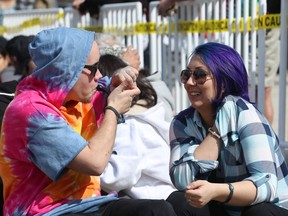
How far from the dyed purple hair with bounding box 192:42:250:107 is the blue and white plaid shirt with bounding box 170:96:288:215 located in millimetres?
45

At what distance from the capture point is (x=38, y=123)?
2.70m

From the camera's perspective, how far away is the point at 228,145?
9.87ft

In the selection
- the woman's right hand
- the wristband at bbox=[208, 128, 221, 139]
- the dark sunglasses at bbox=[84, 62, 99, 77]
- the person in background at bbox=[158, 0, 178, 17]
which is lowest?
the wristband at bbox=[208, 128, 221, 139]

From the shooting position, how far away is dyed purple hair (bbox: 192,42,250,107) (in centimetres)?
303

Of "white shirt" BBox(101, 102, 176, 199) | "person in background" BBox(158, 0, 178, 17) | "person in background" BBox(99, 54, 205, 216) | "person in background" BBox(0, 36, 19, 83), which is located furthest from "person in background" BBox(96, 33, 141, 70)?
"person in background" BBox(0, 36, 19, 83)

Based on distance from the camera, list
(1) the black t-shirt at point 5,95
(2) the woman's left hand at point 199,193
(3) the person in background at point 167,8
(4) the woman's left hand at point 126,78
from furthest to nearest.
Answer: (3) the person in background at point 167,8
(1) the black t-shirt at point 5,95
(4) the woman's left hand at point 126,78
(2) the woman's left hand at point 199,193

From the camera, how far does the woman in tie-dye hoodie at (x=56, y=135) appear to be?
2.70 meters

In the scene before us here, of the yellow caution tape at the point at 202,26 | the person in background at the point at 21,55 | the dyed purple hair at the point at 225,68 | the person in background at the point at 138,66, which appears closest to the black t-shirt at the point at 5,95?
the person in background at the point at 138,66

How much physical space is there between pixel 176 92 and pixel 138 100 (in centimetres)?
199

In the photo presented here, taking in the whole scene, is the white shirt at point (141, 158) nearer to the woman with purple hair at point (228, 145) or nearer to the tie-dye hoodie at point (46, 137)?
the woman with purple hair at point (228, 145)

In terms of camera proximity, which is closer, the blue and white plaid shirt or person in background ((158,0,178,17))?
the blue and white plaid shirt

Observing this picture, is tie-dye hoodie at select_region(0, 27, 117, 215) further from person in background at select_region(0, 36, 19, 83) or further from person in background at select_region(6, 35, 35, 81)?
person in background at select_region(0, 36, 19, 83)

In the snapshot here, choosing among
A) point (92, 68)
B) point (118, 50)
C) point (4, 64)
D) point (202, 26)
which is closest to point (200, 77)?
point (92, 68)

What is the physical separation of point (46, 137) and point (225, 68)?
2.88 feet
